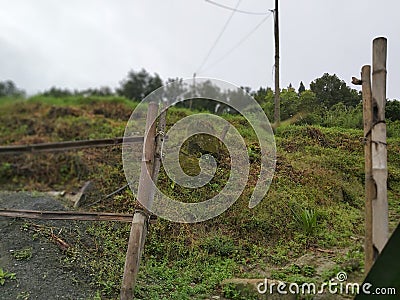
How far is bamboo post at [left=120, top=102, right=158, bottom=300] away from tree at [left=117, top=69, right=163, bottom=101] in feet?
8.86

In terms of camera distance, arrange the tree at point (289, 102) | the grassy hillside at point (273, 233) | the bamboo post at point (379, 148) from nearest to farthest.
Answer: the bamboo post at point (379, 148) → the grassy hillside at point (273, 233) → the tree at point (289, 102)

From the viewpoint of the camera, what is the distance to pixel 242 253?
181 centimetres

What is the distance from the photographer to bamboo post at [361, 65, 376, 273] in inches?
53.1

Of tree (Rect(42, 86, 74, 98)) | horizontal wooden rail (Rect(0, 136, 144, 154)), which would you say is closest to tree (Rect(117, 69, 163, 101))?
tree (Rect(42, 86, 74, 98))

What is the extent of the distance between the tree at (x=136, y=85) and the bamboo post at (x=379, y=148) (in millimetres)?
3359

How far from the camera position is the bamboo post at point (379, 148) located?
1.32 metres

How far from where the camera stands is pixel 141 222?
1.72m

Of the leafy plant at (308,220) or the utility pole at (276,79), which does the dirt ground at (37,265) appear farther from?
the utility pole at (276,79)

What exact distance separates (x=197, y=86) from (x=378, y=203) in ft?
4.30

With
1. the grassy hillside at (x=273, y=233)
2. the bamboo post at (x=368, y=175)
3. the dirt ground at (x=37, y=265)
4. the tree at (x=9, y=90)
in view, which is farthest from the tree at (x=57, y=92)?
the bamboo post at (x=368, y=175)

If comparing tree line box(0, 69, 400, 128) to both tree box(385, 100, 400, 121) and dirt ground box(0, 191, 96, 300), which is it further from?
dirt ground box(0, 191, 96, 300)

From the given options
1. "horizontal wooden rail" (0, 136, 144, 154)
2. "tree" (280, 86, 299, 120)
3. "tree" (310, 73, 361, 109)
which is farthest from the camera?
"horizontal wooden rail" (0, 136, 144, 154)

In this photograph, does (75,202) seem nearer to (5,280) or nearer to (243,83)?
(5,280)

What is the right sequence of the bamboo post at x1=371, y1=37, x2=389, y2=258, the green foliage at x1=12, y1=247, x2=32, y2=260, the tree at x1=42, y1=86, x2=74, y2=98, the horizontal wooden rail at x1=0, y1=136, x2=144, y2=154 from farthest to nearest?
the tree at x1=42, y1=86, x2=74, y2=98, the horizontal wooden rail at x1=0, y1=136, x2=144, y2=154, the green foliage at x1=12, y1=247, x2=32, y2=260, the bamboo post at x1=371, y1=37, x2=389, y2=258
